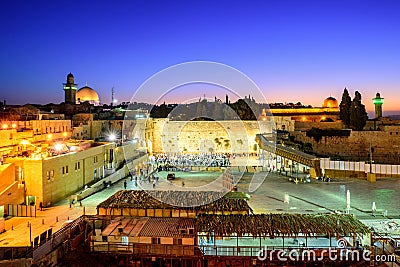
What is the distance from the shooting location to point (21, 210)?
11.7m

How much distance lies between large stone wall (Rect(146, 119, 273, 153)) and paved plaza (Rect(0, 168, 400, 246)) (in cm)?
1151

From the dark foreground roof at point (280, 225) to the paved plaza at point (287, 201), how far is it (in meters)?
1.57

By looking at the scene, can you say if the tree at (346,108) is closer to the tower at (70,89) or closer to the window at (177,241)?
the window at (177,241)

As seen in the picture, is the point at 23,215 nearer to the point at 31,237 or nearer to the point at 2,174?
the point at 2,174

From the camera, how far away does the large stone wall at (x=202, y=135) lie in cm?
3025

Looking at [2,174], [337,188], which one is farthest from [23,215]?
[337,188]

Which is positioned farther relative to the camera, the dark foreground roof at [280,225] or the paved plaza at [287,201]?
the paved plaza at [287,201]

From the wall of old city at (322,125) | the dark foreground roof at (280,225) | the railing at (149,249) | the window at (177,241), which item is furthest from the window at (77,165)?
the wall of old city at (322,125)

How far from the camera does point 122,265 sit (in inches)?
373

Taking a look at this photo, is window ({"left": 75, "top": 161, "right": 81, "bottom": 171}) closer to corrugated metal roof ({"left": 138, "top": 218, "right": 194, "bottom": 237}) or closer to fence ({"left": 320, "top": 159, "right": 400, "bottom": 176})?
corrugated metal roof ({"left": 138, "top": 218, "right": 194, "bottom": 237})

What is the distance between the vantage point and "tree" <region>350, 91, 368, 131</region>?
1118 inches

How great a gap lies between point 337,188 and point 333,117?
20442mm

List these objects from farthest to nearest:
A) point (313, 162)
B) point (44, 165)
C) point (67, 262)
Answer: point (313, 162), point (44, 165), point (67, 262)

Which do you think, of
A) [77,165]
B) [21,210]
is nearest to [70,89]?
[77,165]
